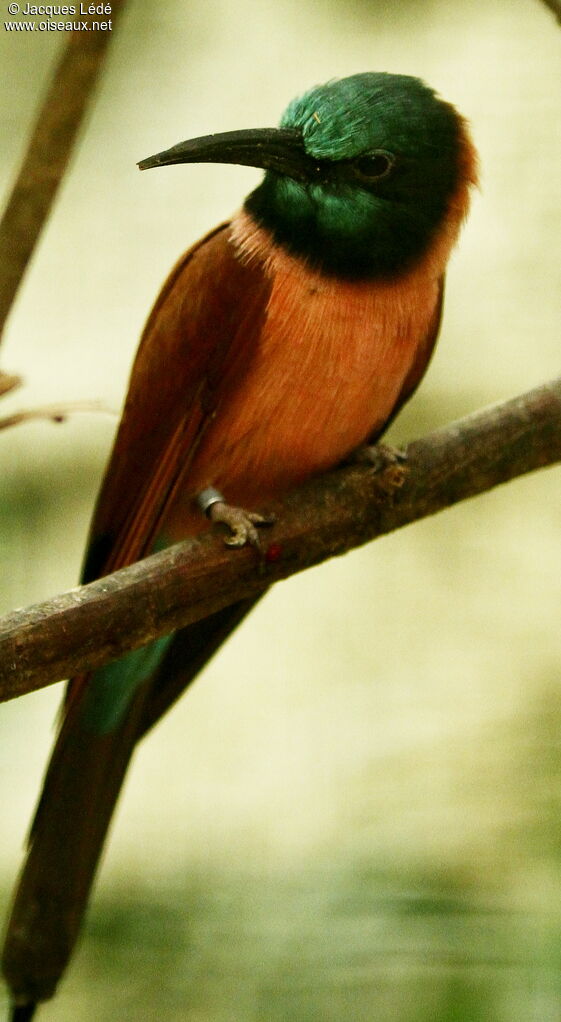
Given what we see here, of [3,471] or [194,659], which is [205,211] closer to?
[3,471]

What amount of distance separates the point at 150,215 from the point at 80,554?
109 cm

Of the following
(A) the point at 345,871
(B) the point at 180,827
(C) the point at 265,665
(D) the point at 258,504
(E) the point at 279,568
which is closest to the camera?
(E) the point at 279,568

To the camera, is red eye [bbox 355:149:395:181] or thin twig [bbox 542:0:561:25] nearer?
thin twig [bbox 542:0:561:25]

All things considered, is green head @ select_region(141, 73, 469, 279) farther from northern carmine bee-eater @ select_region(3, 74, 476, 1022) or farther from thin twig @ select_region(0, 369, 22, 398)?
thin twig @ select_region(0, 369, 22, 398)

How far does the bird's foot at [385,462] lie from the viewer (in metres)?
1.89

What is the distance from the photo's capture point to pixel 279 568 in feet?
5.85

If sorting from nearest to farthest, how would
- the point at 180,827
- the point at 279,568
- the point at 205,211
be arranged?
the point at 279,568 → the point at 180,827 → the point at 205,211

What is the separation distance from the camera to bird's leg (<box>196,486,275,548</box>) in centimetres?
177

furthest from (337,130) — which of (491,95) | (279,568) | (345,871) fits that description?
(491,95)

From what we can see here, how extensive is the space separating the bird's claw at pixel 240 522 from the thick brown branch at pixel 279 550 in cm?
2

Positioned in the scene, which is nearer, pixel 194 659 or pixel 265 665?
pixel 194 659

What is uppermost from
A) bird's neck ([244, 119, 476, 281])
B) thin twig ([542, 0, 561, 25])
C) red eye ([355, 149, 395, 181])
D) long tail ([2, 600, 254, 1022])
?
thin twig ([542, 0, 561, 25])

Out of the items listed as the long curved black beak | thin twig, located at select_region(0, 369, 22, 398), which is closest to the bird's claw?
thin twig, located at select_region(0, 369, 22, 398)

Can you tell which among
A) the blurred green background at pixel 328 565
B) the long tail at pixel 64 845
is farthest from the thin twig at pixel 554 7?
the long tail at pixel 64 845
